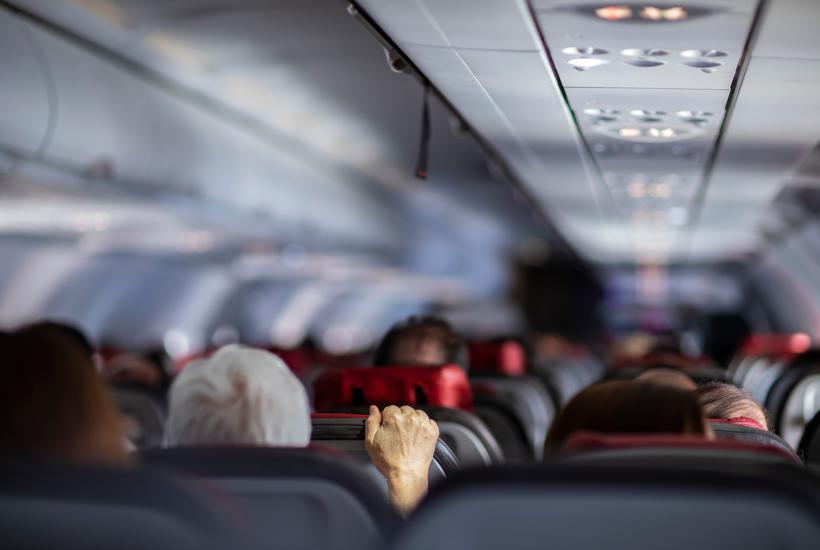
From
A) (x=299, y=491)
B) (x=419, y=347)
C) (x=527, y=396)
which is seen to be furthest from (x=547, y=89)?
(x=299, y=491)

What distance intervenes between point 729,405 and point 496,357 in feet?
22.1

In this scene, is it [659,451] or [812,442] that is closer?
[659,451]

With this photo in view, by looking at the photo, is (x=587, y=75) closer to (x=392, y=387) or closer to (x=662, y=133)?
(x=392, y=387)

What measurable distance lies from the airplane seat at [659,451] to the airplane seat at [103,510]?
32.6 inches

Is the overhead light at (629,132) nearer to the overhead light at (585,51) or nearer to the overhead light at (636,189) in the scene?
the overhead light at (585,51)

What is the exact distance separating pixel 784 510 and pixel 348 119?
12962 mm

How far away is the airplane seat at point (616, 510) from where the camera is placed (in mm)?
2014

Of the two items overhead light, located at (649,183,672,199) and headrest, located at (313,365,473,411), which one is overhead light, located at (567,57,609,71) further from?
overhead light, located at (649,183,672,199)

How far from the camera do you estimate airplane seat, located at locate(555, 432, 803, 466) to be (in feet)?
8.17

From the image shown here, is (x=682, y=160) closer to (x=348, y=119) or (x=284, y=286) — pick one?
(x=348, y=119)

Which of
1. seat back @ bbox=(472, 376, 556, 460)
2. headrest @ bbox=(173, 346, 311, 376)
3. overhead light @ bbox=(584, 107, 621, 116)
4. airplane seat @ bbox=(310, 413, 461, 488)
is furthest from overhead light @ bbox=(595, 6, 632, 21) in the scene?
headrest @ bbox=(173, 346, 311, 376)

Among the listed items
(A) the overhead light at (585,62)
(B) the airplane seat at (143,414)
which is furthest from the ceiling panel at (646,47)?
(B) the airplane seat at (143,414)

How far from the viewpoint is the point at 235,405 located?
3.00 m

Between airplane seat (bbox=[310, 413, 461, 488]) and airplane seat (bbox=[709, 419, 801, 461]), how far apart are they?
81cm
